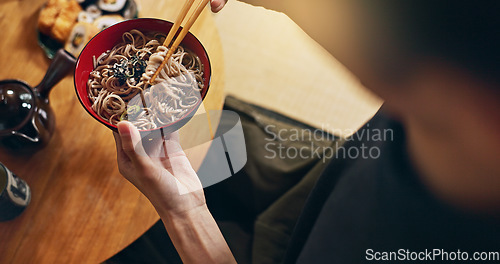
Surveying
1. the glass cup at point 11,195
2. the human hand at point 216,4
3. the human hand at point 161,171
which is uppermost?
the human hand at point 216,4

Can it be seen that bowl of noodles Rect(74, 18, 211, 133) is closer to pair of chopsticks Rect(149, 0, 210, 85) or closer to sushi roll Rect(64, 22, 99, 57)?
pair of chopsticks Rect(149, 0, 210, 85)

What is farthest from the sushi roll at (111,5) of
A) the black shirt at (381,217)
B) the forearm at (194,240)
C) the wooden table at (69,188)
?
the black shirt at (381,217)

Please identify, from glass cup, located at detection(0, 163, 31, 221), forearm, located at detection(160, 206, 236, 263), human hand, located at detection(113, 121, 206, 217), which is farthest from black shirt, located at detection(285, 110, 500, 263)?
glass cup, located at detection(0, 163, 31, 221)

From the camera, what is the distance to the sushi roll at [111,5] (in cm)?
120

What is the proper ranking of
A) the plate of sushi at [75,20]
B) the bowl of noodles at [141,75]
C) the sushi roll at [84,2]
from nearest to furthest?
the bowl of noodles at [141,75] → the plate of sushi at [75,20] → the sushi roll at [84,2]

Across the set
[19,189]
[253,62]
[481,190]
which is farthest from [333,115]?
[19,189]

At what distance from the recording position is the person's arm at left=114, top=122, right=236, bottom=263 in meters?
0.92

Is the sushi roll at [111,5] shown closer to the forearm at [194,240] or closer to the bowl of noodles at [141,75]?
the bowl of noodles at [141,75]

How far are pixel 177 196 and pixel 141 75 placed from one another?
339 millimetres

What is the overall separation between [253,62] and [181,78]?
1041mm

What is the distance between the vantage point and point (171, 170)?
1.03m

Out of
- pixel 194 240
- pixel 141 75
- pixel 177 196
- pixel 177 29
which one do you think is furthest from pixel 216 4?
pixel 194 240

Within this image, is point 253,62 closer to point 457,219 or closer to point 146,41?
point 146,41

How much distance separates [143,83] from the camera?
914 millimetres
